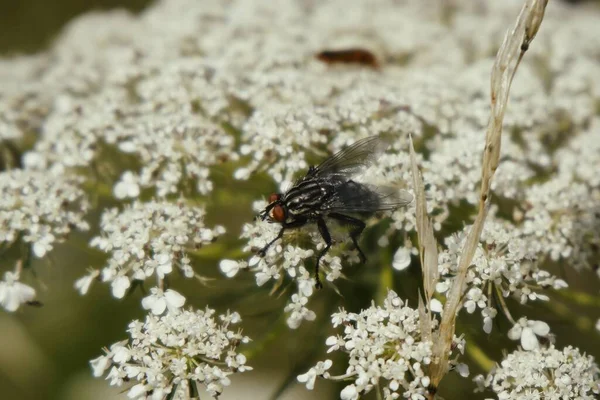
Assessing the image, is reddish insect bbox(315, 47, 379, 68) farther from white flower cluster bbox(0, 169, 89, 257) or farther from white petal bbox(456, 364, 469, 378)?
white petal bbox(456, 364, 469, 378)

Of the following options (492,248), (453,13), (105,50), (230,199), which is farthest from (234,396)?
(453,13)

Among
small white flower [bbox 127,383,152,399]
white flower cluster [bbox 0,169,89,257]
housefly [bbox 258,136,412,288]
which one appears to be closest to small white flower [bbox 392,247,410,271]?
housefly [bbox 258,136,412,288]

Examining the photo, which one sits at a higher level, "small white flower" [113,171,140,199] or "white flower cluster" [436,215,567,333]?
"small white flower" [113,171,140,199]

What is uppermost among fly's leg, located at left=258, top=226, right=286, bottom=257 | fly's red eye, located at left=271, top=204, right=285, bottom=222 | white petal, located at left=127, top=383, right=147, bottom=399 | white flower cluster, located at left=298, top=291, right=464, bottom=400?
fly's red eye, located at left=271, top=204, right=285, bottom=222

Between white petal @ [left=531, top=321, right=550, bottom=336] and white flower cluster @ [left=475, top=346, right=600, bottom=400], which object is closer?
white flower cluster @ [left=475, top=346, right=600, bottom=400]

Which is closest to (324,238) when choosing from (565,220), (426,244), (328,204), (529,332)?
(328,204)

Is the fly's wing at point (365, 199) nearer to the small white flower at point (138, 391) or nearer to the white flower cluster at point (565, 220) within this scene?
the white flower cluster at point (565, 220)

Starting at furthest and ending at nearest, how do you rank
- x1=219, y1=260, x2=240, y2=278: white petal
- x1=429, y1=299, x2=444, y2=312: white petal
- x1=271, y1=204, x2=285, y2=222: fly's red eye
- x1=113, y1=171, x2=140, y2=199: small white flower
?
x1=113, y1=171, x2=140, y2=199: small white flower < x1=219, y1=260, x2=240, y2=278: white petal < x1=271, y1=204, x2=285, y2=222: fly's red eye < x1=429, y1=299, x2=444, y2=312: white petal

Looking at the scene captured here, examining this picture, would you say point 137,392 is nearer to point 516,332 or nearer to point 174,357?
point 174,357
